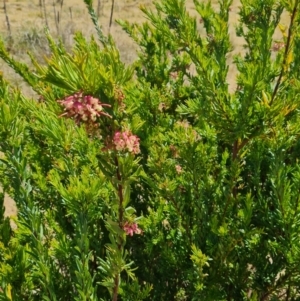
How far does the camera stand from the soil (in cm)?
1290

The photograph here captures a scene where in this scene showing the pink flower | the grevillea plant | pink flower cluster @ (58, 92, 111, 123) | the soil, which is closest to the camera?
pink flower cluster @ (58, 92, 111, 123)

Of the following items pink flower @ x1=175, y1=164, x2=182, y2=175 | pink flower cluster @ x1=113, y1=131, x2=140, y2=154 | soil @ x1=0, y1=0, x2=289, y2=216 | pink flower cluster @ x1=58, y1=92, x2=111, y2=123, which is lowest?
soil @ x1=0, y1=0, x2=289, y2=216

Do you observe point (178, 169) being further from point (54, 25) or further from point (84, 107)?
point (54, 25)

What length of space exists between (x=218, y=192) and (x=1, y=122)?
39.8 inches

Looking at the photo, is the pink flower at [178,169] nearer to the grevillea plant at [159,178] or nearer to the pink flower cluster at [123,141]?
the grevillea plant at [159,178]

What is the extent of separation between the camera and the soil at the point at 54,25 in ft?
42.3

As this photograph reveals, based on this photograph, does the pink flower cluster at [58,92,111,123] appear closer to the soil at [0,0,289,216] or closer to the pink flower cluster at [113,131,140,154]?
the pink flower cluster at [113,131,140,154]

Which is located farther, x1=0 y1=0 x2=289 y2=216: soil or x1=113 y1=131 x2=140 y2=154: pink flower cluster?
x1=0 y1=0 x2=289 y2=216: soil

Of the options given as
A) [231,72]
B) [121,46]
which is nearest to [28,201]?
[231,72]

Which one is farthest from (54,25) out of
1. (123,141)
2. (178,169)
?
(123,141)

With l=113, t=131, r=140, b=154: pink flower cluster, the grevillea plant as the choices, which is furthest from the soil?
l=113, t=131, r=140, b=154: pink flower cluster

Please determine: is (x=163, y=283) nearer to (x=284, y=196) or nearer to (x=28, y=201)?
(x=284, y=196)

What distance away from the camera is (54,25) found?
53.0 ft

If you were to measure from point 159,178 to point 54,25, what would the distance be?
15466 mm
